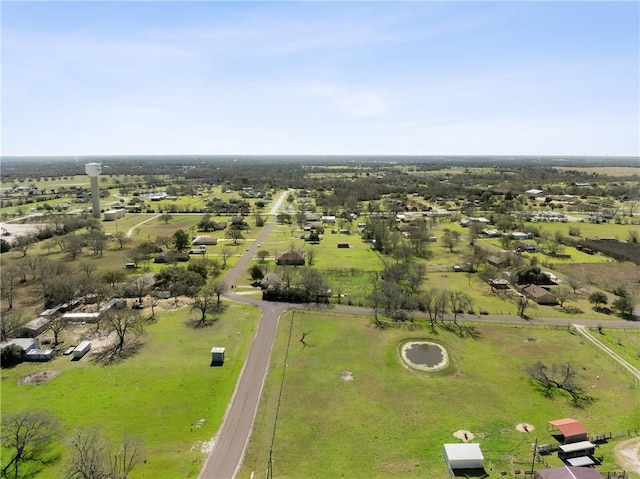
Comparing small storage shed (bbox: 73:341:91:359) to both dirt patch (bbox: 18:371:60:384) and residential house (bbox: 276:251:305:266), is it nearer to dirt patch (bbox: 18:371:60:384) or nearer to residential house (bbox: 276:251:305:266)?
dirt patch (bbox: 18:371:60:384)

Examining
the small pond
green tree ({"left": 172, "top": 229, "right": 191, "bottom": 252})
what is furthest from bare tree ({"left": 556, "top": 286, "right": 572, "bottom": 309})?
green tree ({"left": 172, "top": 229, "right": 191, "bottom": 252})

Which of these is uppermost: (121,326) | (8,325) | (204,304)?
(204,304)

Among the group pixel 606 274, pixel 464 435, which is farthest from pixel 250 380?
pixel 606 274

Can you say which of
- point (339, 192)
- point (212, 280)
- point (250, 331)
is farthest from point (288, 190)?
point (250, 331)

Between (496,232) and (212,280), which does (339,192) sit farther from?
(212,280)

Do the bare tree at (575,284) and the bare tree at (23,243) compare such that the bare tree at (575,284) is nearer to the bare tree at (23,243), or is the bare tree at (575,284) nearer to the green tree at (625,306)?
the green tree at (625,306)

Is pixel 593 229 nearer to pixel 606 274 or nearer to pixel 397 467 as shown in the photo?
pixel 606 274
